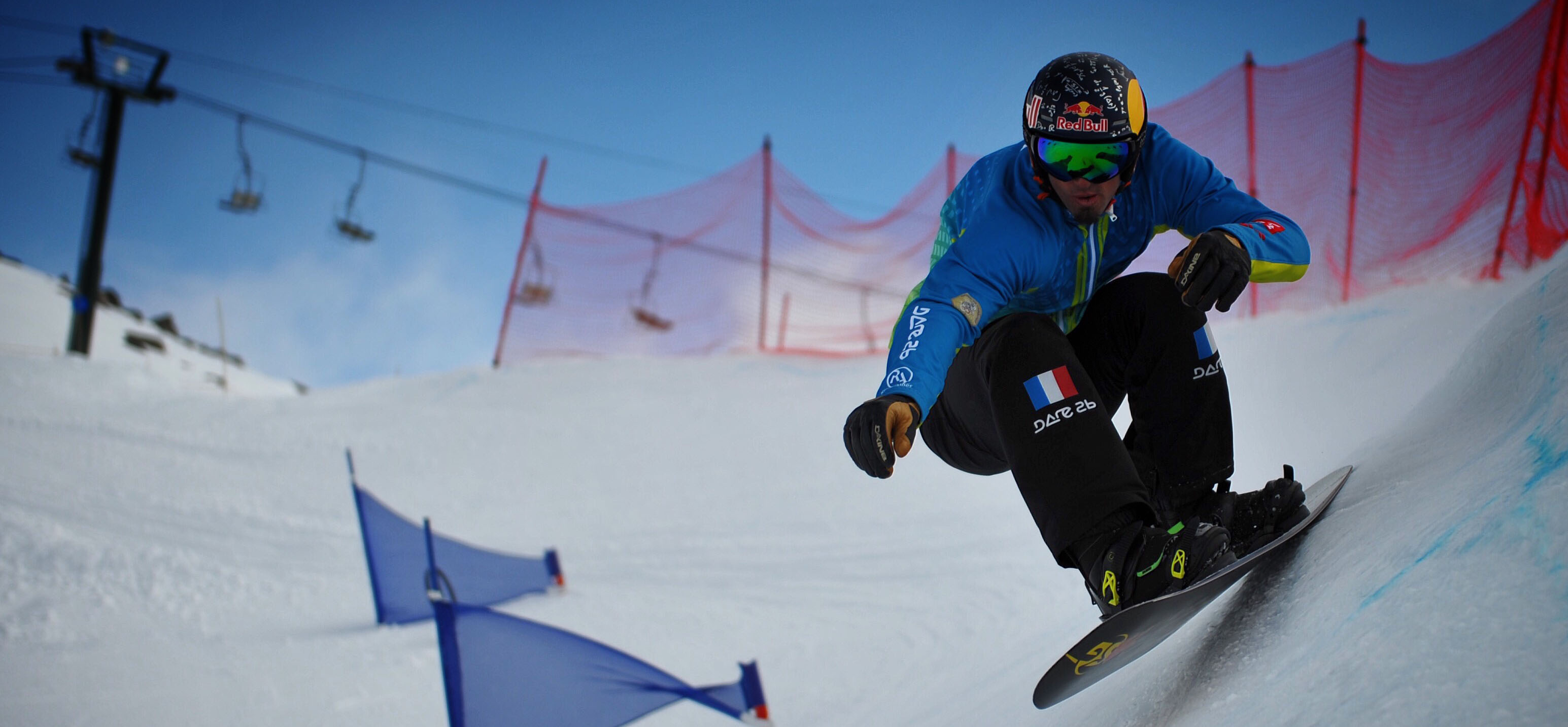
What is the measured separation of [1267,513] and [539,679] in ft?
6.74

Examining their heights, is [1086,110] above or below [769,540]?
above

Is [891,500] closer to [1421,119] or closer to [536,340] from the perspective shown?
[1421,119]

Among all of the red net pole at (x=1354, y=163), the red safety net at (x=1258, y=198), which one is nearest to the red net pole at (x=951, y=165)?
the red safety net at (x=1258, y=198)

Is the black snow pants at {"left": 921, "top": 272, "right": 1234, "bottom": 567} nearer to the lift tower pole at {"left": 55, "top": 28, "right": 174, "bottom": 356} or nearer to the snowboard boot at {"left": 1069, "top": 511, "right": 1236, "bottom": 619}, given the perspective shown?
the snowboard boot at {"left": 1069, "top": 511, "right": 1236, "bottom": 619}

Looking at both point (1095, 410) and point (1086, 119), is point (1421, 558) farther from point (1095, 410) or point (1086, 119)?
point (1086, 119)

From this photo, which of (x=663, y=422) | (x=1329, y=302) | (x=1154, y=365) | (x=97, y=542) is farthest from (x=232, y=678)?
(x=1329, y=302)

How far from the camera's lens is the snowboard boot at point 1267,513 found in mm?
1546

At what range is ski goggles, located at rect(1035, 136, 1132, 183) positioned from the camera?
1.57 meters

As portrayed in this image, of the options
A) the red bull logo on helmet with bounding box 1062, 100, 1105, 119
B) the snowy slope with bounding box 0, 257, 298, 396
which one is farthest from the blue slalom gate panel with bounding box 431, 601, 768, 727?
the snowy slope with bounding box 0, 257, 298, 396

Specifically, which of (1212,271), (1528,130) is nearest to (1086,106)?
A: (1212,271)

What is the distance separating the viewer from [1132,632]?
1267mm

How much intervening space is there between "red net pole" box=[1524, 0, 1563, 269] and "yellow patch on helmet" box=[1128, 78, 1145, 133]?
21.3 ft

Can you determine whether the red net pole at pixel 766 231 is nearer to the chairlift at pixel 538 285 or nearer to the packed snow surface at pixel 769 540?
the packed snow surface at pixel 769 540

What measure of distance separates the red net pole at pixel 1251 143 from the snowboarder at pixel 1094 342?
6897 mm
